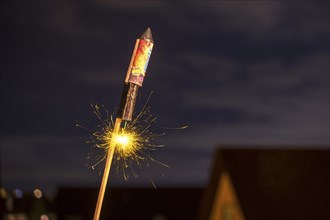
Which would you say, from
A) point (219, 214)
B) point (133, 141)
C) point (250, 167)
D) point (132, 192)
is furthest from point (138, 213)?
point (133, 141)

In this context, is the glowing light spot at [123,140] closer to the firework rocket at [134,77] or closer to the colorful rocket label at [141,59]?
the firework rocket at [134,77]

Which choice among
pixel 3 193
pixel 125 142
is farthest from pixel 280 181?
pixel 3 193

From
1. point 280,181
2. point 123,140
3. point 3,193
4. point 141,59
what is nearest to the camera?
point 141,59

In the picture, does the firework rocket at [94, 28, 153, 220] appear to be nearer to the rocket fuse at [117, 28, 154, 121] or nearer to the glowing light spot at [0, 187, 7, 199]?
the rocket fuse at [117, 28, 154, 121]

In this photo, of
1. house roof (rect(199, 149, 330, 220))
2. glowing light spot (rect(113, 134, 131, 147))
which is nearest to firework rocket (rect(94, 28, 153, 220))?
glowing light spot (rect(113, 134, 131, 147))

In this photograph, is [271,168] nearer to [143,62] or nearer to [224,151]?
[224,151]

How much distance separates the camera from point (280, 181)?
21688 mm

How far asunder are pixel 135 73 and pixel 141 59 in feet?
0.69

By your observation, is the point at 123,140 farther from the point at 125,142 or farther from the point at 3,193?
the point at 3,193

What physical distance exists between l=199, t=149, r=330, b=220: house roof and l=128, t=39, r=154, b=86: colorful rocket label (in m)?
12.3

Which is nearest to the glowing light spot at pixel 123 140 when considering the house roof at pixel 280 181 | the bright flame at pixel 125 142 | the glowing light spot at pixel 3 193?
the bright flame at pixel 125 142

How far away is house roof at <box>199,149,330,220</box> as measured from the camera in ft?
68.2

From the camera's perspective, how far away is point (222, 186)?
23.9 meters

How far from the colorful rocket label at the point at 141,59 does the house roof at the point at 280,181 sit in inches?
483
